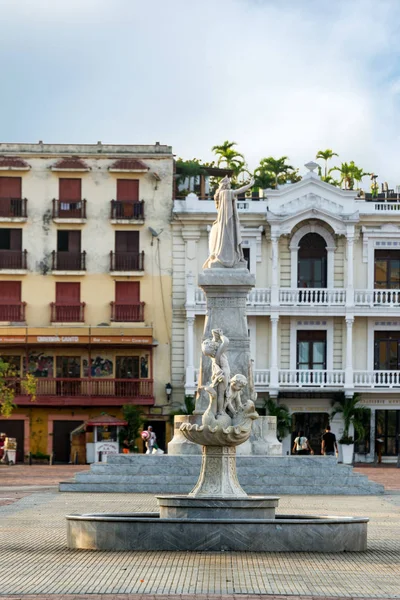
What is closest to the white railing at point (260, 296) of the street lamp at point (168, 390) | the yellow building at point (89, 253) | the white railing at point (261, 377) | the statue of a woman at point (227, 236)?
the white railing at point (261, 377)

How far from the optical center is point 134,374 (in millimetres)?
61375

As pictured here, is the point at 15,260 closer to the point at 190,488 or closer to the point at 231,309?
the point at 231,309

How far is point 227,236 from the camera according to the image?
1464 inches

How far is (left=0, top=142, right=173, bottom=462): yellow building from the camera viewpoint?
6131 cm

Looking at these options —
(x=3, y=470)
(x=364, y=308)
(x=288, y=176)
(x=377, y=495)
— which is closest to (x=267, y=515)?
(x=377, y=495)

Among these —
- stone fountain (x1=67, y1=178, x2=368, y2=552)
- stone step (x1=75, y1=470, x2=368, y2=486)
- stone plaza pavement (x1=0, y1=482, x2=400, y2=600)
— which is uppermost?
stone fountain (x1=67, y1=178, x2=368, y2=552)

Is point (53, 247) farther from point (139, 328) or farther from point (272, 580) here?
point (272, 580)

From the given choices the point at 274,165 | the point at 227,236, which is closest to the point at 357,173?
the point at 274,165

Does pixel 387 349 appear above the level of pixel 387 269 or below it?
below

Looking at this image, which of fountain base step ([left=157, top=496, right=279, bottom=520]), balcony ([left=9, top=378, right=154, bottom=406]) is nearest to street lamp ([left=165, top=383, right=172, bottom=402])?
balcony ([left=9, top=378, right=154, bottom=406])

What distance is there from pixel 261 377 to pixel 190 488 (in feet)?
87.1

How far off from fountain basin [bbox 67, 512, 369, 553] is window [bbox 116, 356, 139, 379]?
41747 mm

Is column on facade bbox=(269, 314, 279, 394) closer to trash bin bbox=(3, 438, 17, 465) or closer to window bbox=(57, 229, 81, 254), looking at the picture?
window bbox=(57, 229, 81, 254)

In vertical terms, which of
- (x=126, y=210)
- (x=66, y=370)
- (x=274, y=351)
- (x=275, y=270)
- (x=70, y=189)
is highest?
(x=70, y=189)
